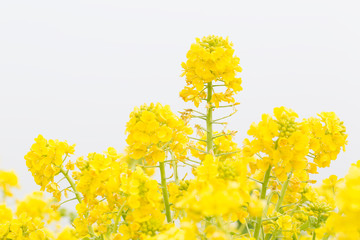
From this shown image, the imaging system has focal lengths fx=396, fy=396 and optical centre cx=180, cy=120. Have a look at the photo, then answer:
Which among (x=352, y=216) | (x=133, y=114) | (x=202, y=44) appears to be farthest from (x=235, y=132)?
(x=352, y=216)

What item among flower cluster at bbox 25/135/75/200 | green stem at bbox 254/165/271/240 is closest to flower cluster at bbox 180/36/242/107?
green stem at bbox 254/165/271/240

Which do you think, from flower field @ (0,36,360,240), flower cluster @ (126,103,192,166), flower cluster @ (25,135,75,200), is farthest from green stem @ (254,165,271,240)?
flower cluster @ (25,135,75,200)

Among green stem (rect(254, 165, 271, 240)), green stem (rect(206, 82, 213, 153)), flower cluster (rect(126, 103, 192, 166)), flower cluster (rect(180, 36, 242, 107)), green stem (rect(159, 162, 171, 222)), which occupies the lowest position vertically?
green stem (rect(254, 165, 271, 240))

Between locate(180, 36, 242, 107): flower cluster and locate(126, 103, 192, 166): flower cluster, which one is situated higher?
locate(180, 36, 242, 107): flower cluster

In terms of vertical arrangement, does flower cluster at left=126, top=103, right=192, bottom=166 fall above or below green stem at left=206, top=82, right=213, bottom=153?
below

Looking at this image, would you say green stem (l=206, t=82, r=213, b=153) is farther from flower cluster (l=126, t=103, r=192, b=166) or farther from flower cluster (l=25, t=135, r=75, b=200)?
flower cluster (l=25, t=135, r=75, b=200)

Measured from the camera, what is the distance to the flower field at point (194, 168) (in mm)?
1256

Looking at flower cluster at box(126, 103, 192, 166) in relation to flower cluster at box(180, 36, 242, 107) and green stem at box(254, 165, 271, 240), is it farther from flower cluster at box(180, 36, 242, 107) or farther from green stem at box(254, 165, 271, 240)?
green stem at box(254, 165, 271, 240)

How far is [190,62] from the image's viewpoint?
1661mm

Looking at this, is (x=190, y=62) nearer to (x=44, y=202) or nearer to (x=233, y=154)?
(x=233, y=154)

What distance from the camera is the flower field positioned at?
1256 mm

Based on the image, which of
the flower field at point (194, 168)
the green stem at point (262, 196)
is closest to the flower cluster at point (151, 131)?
the flower field at point (194, 168)

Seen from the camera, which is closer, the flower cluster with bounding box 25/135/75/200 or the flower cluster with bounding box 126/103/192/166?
the flower cluster with bounding box 126/103/192/166

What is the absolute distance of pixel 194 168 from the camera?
1.58 metres
